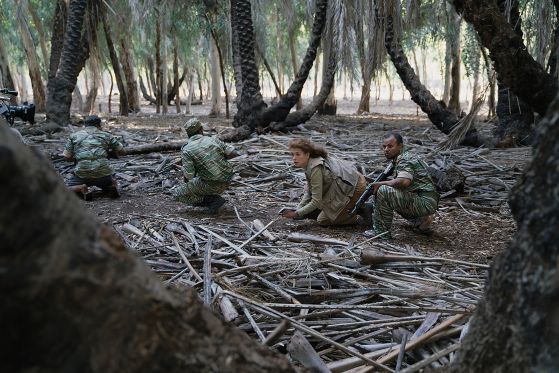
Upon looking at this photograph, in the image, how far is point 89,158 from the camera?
6852 mm

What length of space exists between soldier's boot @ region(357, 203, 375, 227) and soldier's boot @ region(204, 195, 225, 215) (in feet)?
5.73

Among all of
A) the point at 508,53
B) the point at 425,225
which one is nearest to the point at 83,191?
the point at 425,225

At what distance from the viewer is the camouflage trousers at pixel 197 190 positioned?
20.1 ft

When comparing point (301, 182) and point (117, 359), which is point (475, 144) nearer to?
point (301, 182)

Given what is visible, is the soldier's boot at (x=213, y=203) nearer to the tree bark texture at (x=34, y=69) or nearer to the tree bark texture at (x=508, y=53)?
the tree bark texture at (x=508, y=53)

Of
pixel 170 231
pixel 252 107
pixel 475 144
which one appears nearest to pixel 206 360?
pixel 170 231

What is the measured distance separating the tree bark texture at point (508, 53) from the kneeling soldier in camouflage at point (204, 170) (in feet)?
10.5

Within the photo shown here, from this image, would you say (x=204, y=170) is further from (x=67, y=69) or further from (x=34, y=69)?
(x=34, y=69)

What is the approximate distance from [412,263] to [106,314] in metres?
3.26

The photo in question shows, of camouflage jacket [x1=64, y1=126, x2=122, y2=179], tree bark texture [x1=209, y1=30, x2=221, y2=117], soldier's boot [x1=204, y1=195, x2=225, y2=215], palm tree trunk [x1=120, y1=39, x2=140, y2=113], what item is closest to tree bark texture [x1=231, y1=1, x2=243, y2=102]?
tree bark texture [x1=209, y1=30, x2=221, y2=117]

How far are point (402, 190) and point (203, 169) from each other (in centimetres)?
243

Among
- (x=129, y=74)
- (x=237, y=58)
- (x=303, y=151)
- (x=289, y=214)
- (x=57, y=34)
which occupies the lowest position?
(x=289, y=214)

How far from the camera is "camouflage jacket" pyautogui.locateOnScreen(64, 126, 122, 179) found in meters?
6.84

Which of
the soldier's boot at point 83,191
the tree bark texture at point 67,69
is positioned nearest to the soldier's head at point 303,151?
the soldier's boot at point 83,191
